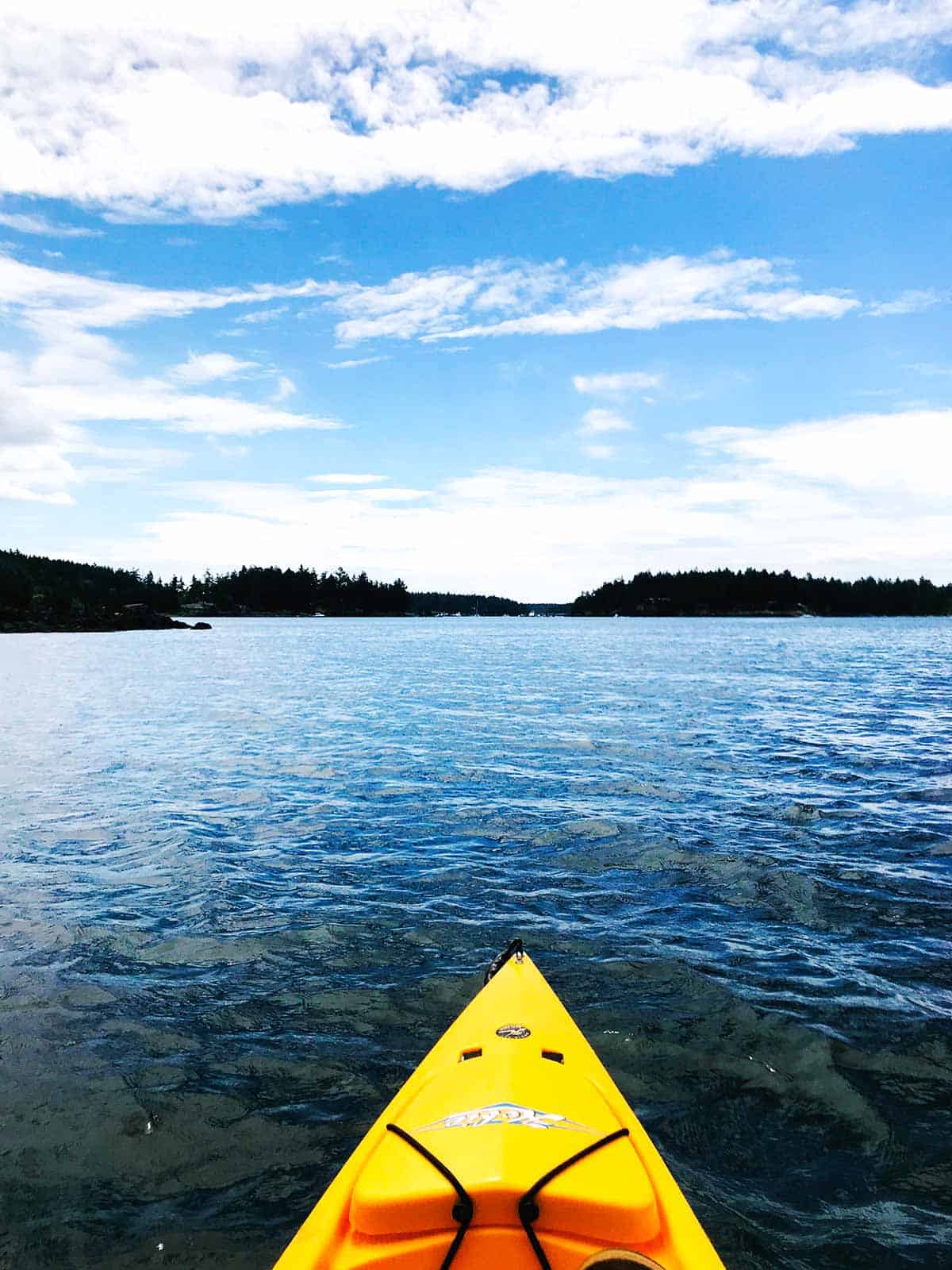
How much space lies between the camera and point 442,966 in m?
8.89

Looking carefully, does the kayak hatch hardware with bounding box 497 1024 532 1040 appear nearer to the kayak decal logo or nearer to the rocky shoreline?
the kayak decal logo

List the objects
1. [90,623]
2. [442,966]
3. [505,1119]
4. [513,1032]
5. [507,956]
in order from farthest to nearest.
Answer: [90,623], [442,966], [507,956], [513,1032], [505,1119]

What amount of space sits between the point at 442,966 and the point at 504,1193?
5.42 meters

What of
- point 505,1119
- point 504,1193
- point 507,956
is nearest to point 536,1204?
point 504,1193

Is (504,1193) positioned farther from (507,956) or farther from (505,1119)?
(507,956)

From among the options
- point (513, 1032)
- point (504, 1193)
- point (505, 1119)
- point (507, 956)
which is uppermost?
point (504, 1193)

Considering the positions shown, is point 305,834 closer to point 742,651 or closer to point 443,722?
point 443,722

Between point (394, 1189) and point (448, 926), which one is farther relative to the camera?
point (448, 926)

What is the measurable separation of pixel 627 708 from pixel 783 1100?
87.6 feet

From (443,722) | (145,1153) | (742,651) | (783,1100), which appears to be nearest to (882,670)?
(742,651)

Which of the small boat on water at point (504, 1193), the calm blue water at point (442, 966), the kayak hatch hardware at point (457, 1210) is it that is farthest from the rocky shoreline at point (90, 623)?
the kayak hatch hardware at point (457, 1210)

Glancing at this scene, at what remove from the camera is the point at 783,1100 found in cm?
649

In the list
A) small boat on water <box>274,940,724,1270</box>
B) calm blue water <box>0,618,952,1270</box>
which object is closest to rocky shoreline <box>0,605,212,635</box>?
calm blue water <box>0,618,952,1270</box>

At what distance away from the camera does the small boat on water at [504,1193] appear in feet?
11.8
